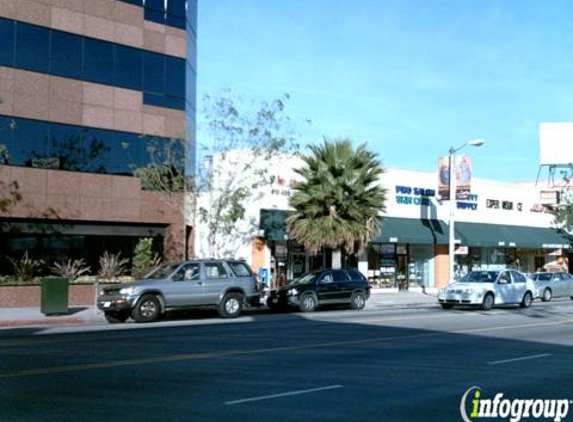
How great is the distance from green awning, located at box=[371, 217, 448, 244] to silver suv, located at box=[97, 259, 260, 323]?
39.6 ft

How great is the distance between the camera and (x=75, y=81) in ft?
90.1

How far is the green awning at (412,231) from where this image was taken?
33.9m

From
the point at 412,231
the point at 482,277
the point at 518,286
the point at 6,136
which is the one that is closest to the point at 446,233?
the point at 412,231

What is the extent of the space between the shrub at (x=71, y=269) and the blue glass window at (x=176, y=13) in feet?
37.3

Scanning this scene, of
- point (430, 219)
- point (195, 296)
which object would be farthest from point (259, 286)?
point (430, 219)

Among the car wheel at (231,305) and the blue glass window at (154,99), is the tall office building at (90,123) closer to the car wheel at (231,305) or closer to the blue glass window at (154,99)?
the blue glass window at (154,99)

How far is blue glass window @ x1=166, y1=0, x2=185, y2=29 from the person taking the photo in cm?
3044

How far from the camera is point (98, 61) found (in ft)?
92.4

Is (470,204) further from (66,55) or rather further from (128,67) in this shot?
(66,55)

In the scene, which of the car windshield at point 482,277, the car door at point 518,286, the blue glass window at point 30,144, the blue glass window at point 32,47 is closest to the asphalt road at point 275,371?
the car windshield at point 482,277

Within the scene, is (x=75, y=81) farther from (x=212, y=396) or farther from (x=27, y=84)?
(x=212, y=396)

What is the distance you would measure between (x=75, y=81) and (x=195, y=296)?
1198 centimetres

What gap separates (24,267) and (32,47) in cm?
856

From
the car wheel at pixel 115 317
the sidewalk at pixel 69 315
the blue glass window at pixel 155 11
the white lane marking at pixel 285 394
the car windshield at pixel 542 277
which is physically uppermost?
the blue glass window at pixel 155 11
